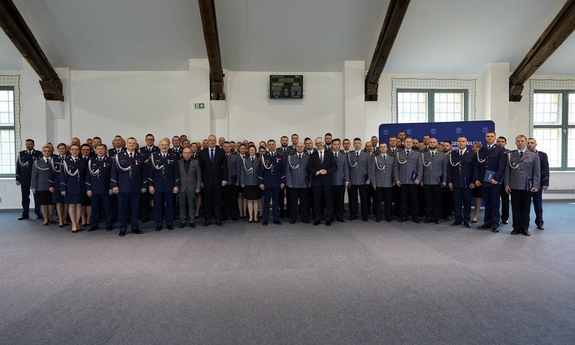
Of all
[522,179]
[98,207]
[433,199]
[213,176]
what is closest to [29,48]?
[98,207]

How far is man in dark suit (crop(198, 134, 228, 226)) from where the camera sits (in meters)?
6.01

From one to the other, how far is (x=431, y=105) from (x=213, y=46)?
6506 millimetres

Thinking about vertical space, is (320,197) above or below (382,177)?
below

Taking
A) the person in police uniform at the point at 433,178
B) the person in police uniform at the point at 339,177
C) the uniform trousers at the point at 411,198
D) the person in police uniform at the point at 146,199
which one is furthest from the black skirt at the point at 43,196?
the person in police uniform at the point at 433,178

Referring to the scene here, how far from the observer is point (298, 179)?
6.12m

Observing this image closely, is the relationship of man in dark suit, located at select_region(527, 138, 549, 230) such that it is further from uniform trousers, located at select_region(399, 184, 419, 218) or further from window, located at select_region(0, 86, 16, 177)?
window, located at select_region(0, 86, 16, 177)

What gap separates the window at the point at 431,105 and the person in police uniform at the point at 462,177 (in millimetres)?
3570

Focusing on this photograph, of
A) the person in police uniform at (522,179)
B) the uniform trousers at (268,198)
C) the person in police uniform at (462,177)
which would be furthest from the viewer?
the uniform trousers at (268,198)

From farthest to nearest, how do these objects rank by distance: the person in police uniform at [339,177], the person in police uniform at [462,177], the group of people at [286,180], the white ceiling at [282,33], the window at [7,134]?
1. the window at [7,134]
2. the white ceiling at [282,33]
3. the person in police uniform at [339,177]
4. the person in police uniform at [462,177]
5. the group of people at [286,180]

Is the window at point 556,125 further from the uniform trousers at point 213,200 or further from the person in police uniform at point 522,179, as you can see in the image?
the uniform trousers at point 213,200

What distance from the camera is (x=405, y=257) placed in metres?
4.07

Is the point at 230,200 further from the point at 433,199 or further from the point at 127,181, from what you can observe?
the point at 433,199

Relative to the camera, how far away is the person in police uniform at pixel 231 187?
6348 mm

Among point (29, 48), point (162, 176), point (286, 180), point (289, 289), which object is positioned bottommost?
point (289, 289)
